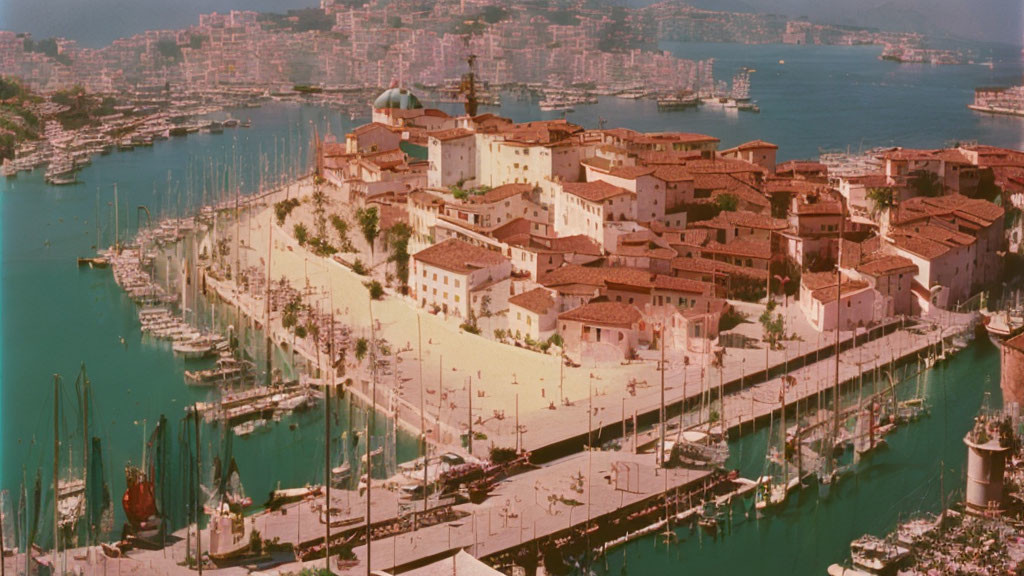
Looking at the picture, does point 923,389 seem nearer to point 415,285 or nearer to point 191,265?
point 415,285

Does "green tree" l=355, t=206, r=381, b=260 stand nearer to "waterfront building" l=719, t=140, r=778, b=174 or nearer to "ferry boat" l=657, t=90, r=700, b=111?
"waterfront building" l=719, t=140, r=778, b=174

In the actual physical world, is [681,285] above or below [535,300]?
above

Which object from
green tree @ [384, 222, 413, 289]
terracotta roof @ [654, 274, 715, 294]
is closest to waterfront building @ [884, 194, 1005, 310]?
terracotta roof @ [654, 274, 715, 294]

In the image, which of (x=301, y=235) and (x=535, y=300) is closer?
(x=535, y=300)

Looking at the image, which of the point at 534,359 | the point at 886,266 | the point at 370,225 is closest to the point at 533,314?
the point at 534,359

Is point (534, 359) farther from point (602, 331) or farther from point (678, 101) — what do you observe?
point (678, 101)

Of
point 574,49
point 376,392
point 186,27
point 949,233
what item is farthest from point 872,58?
point 376,392

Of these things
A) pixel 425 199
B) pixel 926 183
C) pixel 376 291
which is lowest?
pixel 376 291
